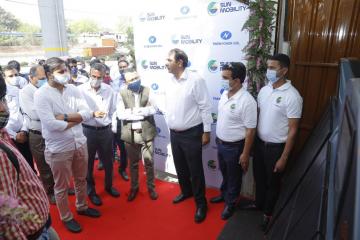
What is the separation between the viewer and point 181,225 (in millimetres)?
2674

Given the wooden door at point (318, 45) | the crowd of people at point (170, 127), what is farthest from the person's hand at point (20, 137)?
the wooden door at point (318, 45)

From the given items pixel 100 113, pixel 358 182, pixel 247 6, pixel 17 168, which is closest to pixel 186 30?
pixel 247 6

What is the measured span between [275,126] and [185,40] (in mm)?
1585

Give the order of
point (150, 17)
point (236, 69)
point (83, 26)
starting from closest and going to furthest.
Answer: point (236, 69), point (150, 17), point (83, 26)

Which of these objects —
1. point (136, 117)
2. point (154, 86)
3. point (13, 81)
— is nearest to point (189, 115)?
point (136, 117)

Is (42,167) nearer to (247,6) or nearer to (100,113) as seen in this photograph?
(100,113)

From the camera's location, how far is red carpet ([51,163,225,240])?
2.54 metres

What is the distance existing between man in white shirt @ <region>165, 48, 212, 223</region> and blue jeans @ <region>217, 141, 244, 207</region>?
228mm

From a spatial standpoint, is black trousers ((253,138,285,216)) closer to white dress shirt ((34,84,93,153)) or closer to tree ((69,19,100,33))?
white dress shirt ((34,84,93,153))

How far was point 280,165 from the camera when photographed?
7.52ft

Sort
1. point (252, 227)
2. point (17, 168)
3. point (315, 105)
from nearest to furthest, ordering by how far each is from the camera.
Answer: point (17, 168)
point (252, 227)
point (315, 105)

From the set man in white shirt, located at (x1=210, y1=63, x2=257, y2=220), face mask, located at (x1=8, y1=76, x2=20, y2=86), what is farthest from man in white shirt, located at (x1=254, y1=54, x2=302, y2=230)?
face mask, located at (x1=8, y1=76, x2=20, y2=86)

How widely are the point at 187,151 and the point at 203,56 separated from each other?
1.19m

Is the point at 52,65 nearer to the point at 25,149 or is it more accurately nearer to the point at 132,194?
the point at 25,149
